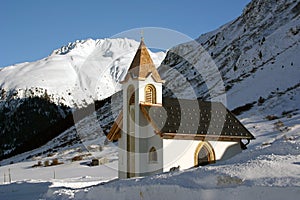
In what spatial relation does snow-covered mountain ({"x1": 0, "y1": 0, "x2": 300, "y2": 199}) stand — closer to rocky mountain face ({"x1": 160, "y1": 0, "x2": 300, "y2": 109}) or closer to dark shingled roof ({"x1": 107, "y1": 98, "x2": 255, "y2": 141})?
rocky mountain face ({"x1": 160, "y1": 0, "x2": 300, "y2": 109})

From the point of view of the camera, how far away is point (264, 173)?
1390 centimetres

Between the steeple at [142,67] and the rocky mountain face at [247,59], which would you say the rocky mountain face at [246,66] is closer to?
the rocky mountain face at [247,59]

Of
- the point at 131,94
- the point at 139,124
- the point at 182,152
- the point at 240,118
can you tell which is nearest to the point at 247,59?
the point at 240,118

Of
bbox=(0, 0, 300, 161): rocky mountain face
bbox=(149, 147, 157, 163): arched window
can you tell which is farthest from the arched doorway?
bbox=(0, 0, 300, 161): rocky mountain face

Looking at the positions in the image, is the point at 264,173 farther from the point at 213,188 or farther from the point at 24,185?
the point at 24,185

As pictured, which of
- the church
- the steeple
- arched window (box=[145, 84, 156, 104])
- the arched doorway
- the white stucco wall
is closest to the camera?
the white stucco wall

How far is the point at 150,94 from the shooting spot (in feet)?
91.3

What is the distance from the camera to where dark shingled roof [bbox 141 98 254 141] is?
25844mm

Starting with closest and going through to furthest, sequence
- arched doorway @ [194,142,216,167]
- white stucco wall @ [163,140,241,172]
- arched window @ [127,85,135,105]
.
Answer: white stucco wall @ [163,140,241,172] < arched doorway @ [194,142,216,167] < arched window @ [127,85,135,105]

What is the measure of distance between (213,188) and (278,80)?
52.4 metres

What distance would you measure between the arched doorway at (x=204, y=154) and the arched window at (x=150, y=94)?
4.16 meters

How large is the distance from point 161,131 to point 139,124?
7.73 feet

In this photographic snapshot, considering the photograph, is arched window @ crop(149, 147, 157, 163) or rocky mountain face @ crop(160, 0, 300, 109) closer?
arched window @ crop(149, 147, 157, 163)

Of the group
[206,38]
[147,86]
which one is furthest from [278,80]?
[206,38]
